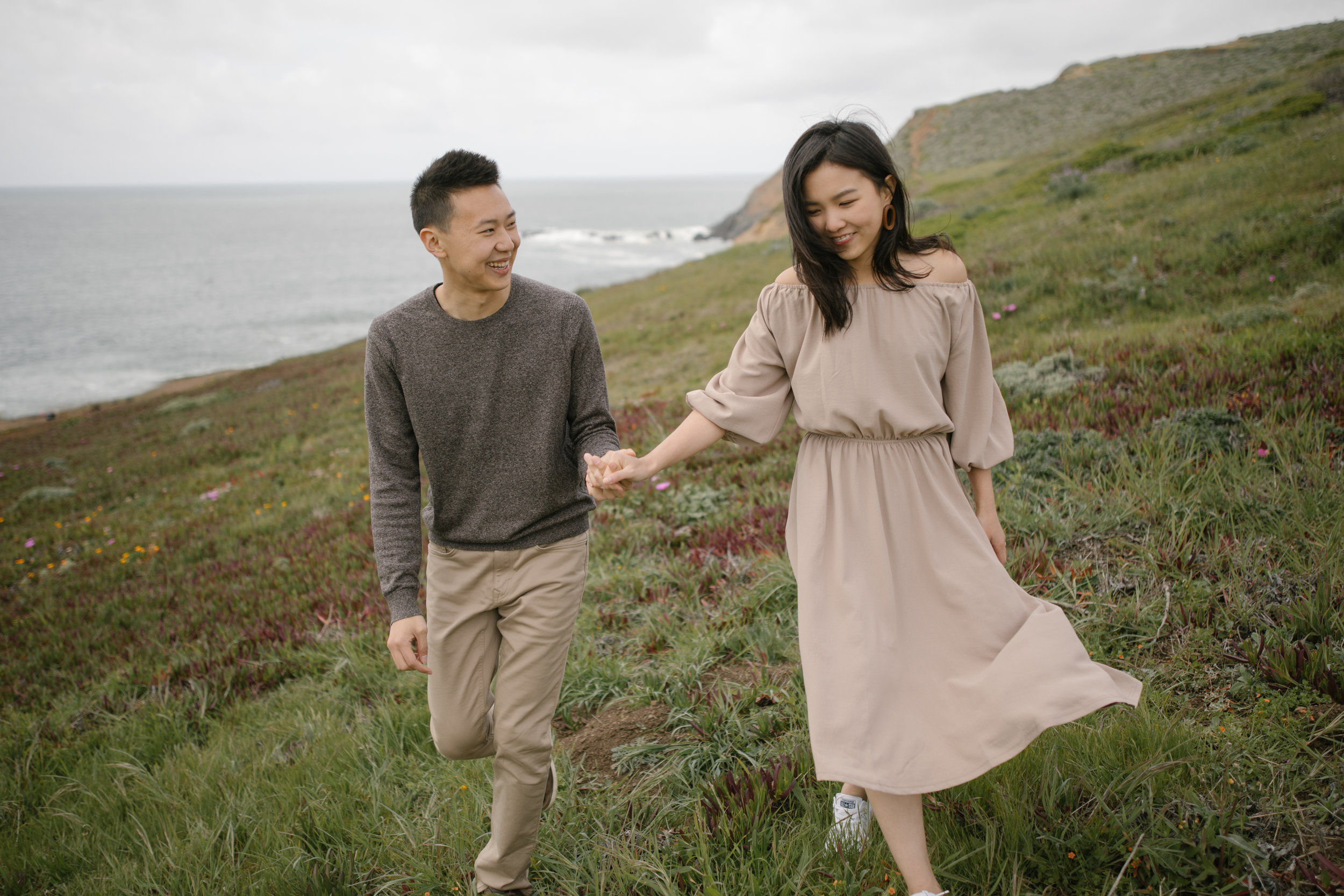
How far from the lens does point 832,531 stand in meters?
2.25

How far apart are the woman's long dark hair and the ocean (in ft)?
116

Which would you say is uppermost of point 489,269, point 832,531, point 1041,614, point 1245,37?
point 1245,37

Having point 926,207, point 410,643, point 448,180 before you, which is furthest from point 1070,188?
point 410,643

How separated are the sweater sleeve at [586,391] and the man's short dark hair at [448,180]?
1.92ft

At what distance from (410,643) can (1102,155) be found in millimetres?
21379

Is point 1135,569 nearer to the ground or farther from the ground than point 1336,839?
farther from the ground

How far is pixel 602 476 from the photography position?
2.44 m

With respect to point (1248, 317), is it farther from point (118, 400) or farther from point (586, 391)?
point (118, 400)

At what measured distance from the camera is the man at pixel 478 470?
263 cm

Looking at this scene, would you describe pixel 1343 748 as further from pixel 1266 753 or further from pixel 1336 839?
pixel 1336 839

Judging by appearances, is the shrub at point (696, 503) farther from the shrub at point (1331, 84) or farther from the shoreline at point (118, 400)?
the shoreline at point (118, 400)

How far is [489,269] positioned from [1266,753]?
313cm

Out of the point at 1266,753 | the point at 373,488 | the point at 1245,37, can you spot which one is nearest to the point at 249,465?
the point at 373,488

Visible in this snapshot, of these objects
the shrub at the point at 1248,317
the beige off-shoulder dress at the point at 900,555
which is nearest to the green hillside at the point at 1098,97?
the shrub at the point at 1248,317
